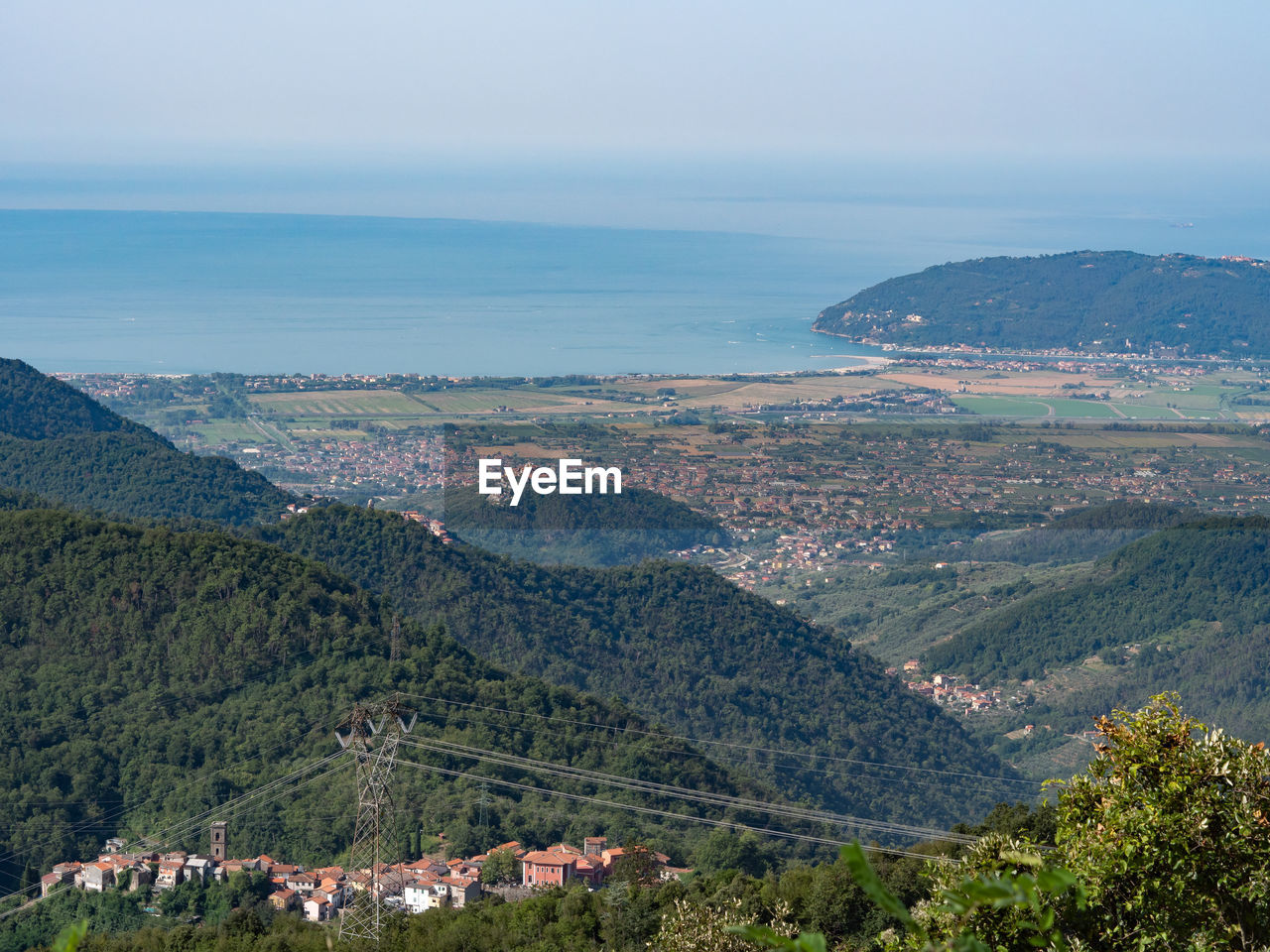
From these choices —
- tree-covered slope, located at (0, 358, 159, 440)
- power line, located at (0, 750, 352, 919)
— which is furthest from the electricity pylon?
tree-covered slope, located at (0, 358, 159, 440)

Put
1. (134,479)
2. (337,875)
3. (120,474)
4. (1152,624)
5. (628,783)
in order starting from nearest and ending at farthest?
(337,875) < (628,783) < (1152,624) < (134,479) < (120,474)

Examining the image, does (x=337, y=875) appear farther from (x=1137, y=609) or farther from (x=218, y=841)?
(x=1137, y=609)

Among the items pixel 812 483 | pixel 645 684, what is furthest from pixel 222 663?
pixel 812 483

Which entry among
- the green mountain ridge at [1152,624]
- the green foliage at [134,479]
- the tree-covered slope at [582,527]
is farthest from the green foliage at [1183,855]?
the green foliage at [134,479]

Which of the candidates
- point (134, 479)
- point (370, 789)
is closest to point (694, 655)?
point (370, 789)

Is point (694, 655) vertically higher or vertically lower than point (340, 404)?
lower

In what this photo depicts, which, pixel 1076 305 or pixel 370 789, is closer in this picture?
pixel 370 789

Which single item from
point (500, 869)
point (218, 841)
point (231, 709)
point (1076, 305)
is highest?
point (1076, 305)

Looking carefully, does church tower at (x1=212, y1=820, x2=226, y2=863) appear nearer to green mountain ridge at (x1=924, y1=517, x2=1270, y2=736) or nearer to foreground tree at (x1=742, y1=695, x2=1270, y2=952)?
foreground tree at (x1=742, y1=695, x2=1270, y2=952)
